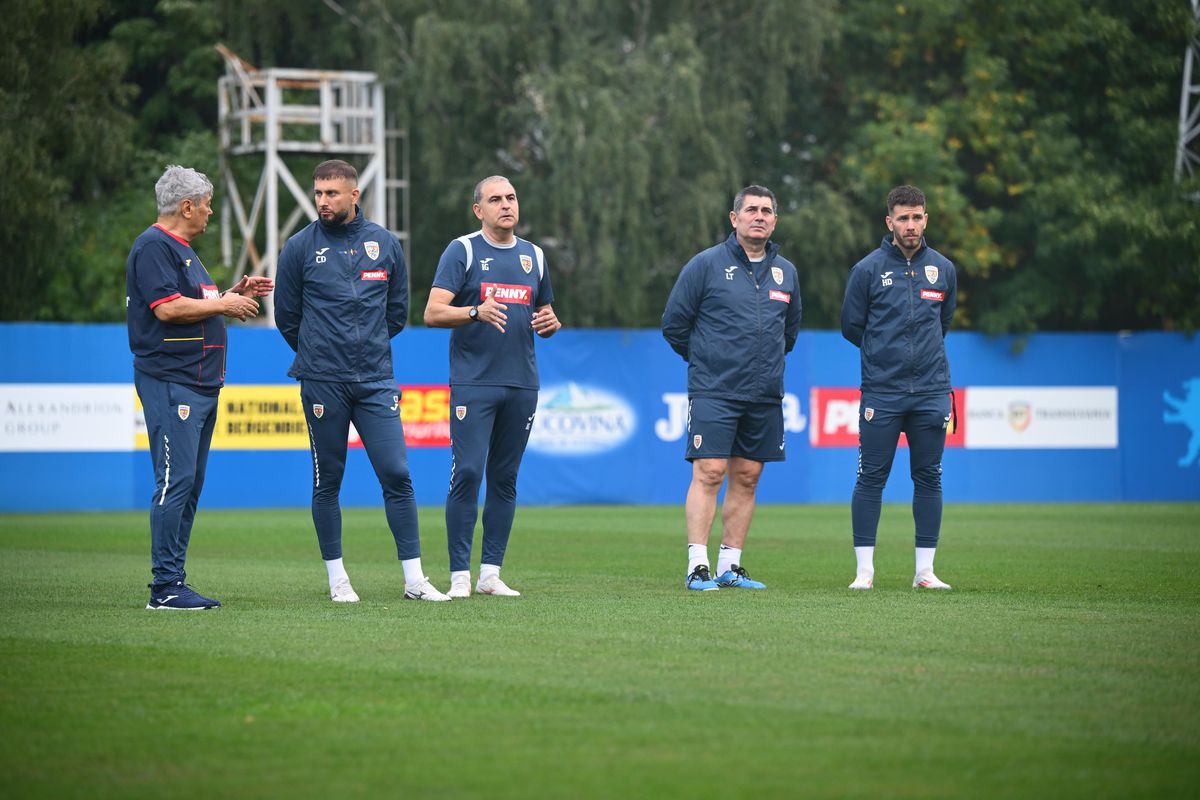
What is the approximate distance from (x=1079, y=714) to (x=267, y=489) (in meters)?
15.4

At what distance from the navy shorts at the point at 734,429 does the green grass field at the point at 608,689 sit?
0.79m

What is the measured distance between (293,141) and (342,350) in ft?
74.1

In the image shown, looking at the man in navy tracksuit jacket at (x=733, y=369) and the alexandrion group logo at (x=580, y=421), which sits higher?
the man in navy tracksuit jacket at (x=733, y=369)

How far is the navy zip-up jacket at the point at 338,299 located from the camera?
27.9ft

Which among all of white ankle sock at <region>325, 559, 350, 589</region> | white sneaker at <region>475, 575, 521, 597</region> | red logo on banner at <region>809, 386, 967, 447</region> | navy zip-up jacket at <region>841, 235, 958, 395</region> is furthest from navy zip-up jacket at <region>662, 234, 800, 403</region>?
red logo on banner at <region>809, 386, 967, 447</region>

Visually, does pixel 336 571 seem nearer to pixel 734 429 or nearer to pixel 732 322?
pixel 734 429

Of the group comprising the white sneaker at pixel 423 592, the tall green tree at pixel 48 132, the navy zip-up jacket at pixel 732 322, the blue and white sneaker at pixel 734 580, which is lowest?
the blue and white sneaker at pixel 734 580

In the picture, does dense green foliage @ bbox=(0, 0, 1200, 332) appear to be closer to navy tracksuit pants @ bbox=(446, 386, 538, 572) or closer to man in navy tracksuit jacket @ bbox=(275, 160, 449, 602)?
navy tracksuit pants @ bbox=(446, 386, 538, 572)

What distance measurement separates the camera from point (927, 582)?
30.5ft

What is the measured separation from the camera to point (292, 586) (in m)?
9.45

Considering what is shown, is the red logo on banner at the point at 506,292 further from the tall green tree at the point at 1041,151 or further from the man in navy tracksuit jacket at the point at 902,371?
the tall green tree at the point at 1041,151

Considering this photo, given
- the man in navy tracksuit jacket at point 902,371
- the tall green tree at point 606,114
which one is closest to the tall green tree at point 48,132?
the tall green tree at point 606,114

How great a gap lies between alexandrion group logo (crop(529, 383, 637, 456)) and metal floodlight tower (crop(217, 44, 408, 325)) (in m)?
8.59

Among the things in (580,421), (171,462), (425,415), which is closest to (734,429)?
(171,462)
